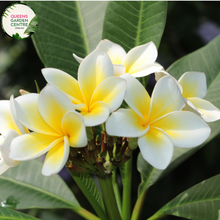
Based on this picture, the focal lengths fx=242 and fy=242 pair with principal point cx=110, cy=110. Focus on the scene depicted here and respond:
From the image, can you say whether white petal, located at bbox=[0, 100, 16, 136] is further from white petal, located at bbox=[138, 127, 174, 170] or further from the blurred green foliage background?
the blurred green foliage background

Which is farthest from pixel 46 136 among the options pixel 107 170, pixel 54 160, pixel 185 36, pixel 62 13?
pixel 185 36

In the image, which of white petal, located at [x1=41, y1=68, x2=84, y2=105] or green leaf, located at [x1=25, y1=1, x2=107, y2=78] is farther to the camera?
green leaf, located at [x1=25, y1=1, x2=107, y2=78]

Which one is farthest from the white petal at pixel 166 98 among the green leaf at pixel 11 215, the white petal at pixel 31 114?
the green leaf at pixel 11 215

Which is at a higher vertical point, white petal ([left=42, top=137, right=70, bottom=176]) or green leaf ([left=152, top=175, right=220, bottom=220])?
white petal ([left=42, top=137, right=70, bottom=176])

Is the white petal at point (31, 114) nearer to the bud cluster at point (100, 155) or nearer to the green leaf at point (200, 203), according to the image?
the bud cluster at point (100, 155)

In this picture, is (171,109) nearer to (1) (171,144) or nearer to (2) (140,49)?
(1) (171,144)

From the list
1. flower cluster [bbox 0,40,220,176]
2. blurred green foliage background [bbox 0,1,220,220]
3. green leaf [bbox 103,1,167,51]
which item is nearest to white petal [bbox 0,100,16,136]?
flower cluster [bbox 0,40,220,176]

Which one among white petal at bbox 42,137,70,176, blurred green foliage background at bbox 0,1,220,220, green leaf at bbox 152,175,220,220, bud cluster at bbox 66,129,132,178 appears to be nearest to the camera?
white petal at bbox 42,137,70,176
